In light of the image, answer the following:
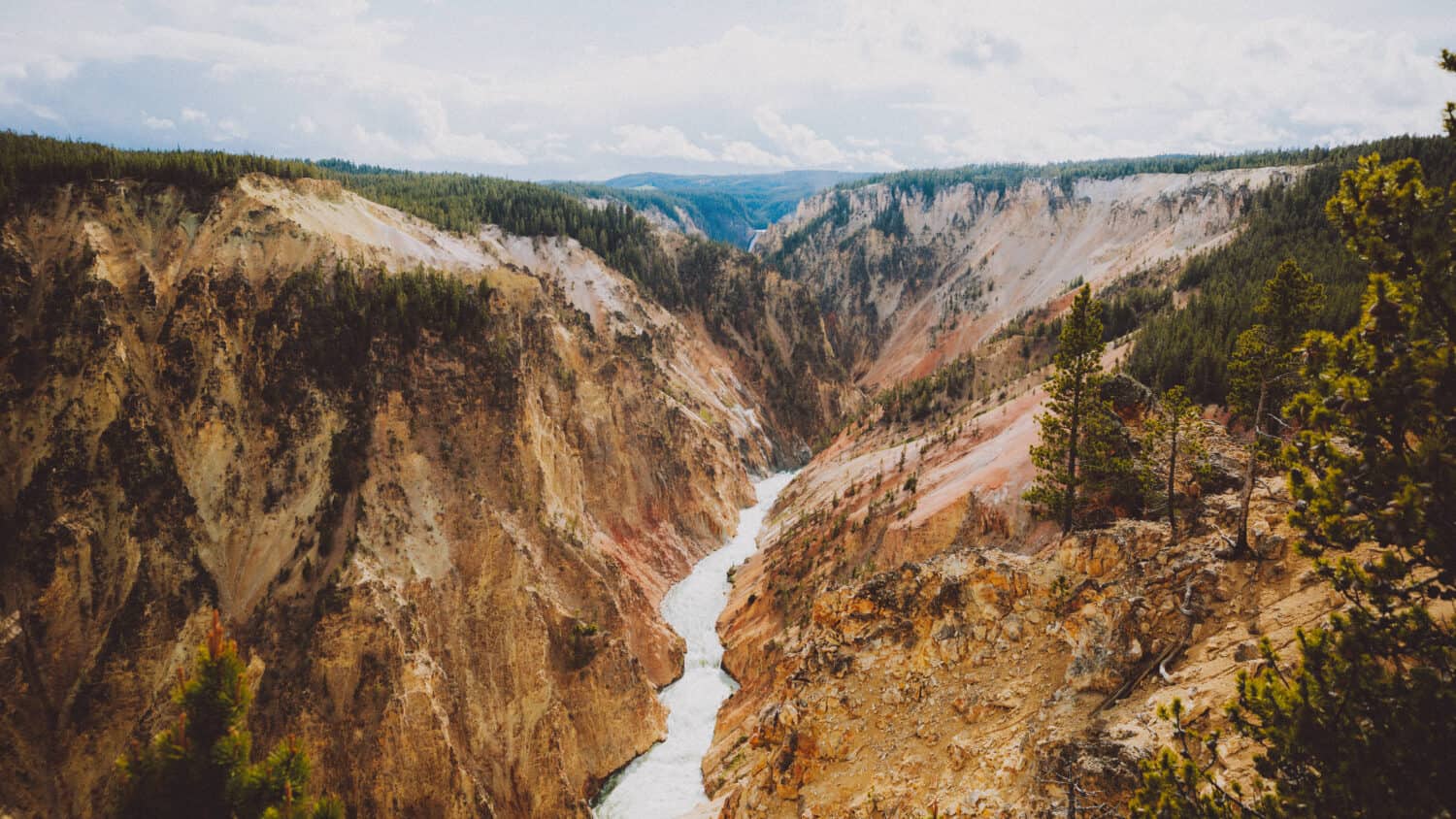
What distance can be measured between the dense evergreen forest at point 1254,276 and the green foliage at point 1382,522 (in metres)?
10.7

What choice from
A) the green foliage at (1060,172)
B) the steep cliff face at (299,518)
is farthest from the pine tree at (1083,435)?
the green foliage at (1060,172)

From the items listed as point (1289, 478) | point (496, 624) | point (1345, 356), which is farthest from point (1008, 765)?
point (496, 624)

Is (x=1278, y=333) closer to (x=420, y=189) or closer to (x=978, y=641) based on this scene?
(x=978, y=641)

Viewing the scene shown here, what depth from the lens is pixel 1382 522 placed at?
6176mm

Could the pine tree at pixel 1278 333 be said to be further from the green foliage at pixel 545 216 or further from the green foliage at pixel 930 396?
the green foliage at pixel 545 216

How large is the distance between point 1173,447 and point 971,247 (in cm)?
13198

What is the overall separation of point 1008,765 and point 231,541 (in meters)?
28.1

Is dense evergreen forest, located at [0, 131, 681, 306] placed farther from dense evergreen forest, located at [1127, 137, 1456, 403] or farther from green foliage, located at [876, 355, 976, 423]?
dense evergreen forest, located at [1127, 137, 1456, 403]

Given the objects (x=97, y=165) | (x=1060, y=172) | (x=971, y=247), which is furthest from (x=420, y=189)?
(x=1060, y=172)

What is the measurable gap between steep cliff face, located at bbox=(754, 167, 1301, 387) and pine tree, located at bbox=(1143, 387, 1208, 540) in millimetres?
81512

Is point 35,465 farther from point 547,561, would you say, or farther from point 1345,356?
point 1345,356

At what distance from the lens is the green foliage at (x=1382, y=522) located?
6.00 meters

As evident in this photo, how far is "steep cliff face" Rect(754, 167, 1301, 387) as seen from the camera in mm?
102875

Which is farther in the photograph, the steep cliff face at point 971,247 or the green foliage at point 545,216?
the steep cliff face at point 971,247
